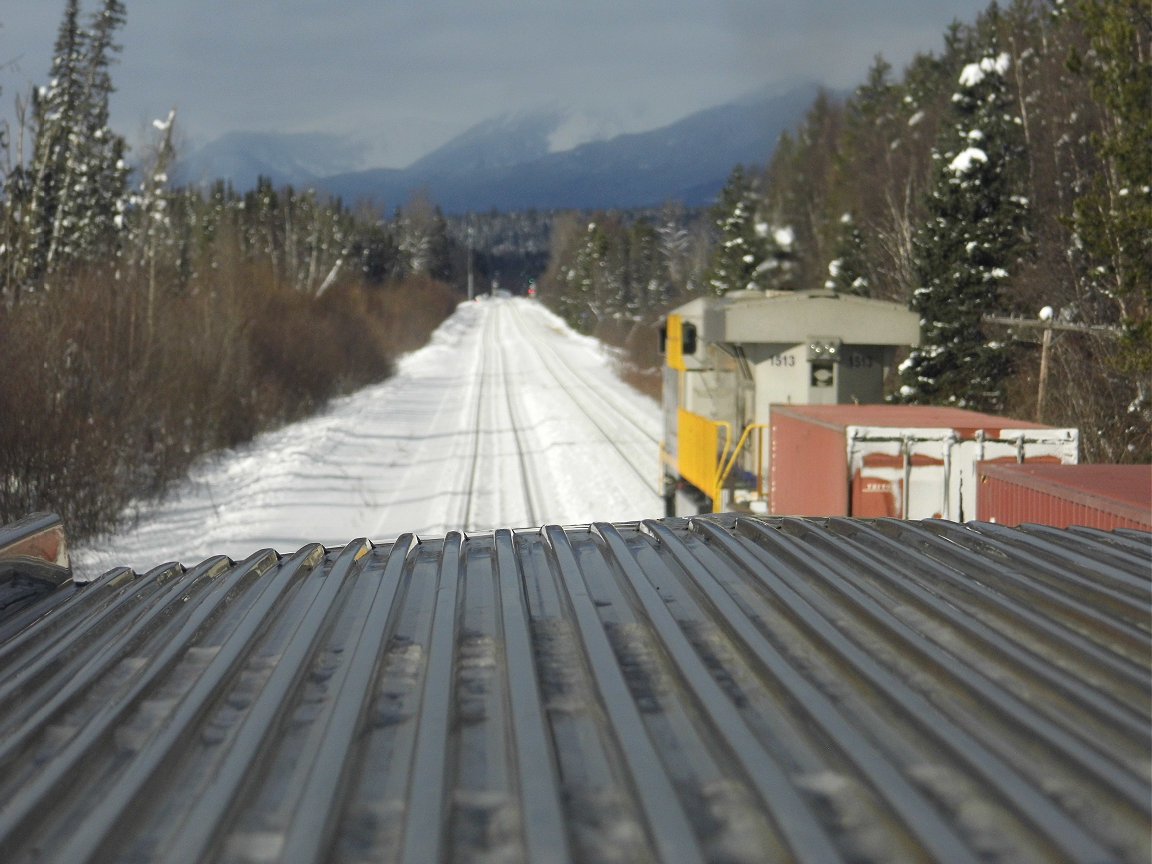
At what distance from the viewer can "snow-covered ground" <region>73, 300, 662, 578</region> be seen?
16438 mm

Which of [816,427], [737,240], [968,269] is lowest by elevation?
[816,427]

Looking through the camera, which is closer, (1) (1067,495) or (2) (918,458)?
(1) (1067,495)

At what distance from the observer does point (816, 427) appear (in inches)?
401

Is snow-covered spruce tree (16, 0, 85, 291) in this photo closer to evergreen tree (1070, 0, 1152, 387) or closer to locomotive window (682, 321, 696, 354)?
locomotive window (682, 321, 696, 354)

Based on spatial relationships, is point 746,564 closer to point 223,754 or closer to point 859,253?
point 223,754

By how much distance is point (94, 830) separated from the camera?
2229 millimetres

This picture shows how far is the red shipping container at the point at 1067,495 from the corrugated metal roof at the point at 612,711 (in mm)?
2776

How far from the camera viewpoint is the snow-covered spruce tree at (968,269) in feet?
79.2

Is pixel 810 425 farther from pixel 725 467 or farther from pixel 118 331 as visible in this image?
pixel 118 331

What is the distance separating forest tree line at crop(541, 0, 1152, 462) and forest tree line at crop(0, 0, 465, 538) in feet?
44.6

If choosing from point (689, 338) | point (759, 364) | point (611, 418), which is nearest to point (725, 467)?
point (759, 364)

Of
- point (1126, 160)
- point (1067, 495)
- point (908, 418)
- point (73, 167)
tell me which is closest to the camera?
point (1067, 495)

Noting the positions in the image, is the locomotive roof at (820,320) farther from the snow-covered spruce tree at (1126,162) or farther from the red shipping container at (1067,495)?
the red shipping container at (1067,495)

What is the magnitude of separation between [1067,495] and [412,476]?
16.7m
